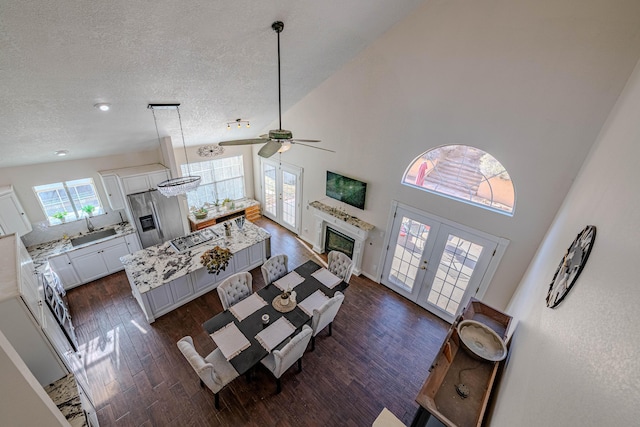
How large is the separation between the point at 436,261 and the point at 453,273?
0.34 meters

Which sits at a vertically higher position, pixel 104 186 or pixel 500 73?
pixel 500 73

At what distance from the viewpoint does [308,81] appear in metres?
4.96

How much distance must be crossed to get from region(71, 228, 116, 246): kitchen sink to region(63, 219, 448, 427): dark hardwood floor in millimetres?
969

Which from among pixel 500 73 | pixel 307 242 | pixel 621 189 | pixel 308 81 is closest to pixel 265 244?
pixel 307 242

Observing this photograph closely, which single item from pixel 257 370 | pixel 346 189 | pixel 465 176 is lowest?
pixel 257 370

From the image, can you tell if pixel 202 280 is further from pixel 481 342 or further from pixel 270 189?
pixel 481 342

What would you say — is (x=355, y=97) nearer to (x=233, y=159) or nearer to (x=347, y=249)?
(x=347, y=249)

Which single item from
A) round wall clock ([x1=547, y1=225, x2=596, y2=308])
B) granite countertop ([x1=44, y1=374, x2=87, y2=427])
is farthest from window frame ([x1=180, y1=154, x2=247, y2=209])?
round wall clock ([x1=547, y1=225, x2=596, y2=308])

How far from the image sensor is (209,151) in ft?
23.7

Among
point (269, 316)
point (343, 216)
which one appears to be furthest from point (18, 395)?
point (343, 216)

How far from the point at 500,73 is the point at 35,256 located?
28.1 feet

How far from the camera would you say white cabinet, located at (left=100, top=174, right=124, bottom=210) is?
18.2ft

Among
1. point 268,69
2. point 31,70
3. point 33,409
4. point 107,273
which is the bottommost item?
point 107,273

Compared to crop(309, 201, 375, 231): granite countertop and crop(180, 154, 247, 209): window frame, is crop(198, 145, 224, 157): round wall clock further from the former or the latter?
crop(309, 201, 375, 231): granite countertop
